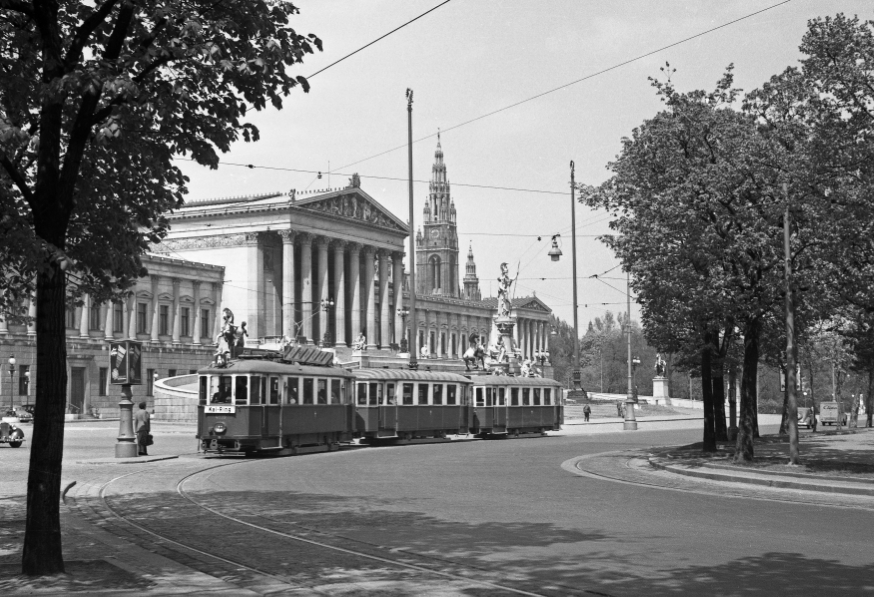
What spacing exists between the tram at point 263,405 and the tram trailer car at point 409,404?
465 centimetres

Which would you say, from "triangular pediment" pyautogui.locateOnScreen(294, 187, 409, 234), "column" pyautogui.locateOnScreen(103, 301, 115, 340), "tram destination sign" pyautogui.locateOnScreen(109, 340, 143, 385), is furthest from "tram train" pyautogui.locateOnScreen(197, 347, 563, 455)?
"triangular pediment" pyautogui.locateOnScreen(294, 187, 409, 234)

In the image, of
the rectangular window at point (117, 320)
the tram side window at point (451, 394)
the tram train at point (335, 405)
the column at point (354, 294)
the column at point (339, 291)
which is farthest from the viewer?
the column at point (354, 294)

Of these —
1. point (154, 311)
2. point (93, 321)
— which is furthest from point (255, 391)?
point (154, 311)

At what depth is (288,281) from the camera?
114m

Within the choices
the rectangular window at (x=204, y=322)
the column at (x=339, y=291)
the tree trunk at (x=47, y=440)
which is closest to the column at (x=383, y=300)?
the column at (x=339, y=291)

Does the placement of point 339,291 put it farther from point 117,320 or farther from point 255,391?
point 255,391

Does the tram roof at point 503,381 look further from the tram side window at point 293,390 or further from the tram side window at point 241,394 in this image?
the tram side window at point 241,394

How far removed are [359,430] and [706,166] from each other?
61.7 feet

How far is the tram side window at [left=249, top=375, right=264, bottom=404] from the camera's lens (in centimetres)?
3353

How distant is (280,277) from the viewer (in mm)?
117938

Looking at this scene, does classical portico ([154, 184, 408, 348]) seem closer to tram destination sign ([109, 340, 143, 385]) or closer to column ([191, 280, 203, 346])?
column ([191, 280, 203, 346])

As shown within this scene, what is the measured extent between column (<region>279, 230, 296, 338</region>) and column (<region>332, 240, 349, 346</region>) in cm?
765

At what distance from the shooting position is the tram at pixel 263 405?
33500 millimetres

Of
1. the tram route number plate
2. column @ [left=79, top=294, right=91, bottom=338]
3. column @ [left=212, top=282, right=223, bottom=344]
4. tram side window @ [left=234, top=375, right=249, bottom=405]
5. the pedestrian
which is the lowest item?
the pedestrian
